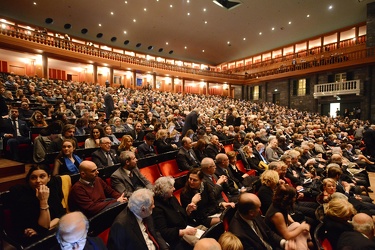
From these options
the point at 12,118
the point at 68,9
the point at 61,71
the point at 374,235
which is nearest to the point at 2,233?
the point at 374,235

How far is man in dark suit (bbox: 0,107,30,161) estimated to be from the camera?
335cm

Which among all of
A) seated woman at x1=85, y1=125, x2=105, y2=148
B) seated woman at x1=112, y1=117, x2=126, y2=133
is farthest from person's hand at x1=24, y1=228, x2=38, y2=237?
seated woman at x1=112, y1=117, x2=126, y2=133

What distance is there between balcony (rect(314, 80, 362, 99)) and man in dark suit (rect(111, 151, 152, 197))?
14997 millimetres

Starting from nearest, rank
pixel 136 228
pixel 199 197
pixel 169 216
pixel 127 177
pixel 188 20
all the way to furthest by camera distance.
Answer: pixel 136 228 → pixel 169 216 → pixel 199 197 → pixel 127 177 → pixel 188 20

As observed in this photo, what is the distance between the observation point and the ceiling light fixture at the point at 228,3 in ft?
46.4

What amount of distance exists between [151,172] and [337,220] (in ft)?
6.94

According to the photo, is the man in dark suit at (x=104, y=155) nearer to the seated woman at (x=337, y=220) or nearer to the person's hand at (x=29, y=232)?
the person's hand at (x=29, y=232)

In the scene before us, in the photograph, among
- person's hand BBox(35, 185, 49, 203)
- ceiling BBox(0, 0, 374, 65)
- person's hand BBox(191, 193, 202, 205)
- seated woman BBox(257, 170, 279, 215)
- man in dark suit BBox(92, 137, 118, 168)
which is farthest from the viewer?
ceiling BBox(0, 0, 374, 65)

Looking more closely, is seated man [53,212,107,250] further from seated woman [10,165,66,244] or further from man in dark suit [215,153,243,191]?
man in dark suit [215,153,243,191]

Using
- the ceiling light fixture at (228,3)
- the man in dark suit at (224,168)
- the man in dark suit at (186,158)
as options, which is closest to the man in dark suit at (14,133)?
the man in dark suit at (186,158)

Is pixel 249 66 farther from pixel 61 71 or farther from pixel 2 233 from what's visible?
pixel 2 233

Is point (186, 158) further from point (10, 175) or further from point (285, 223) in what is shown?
point (10, 175)

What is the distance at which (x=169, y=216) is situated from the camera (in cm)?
187

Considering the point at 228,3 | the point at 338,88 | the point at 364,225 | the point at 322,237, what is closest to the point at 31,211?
the point at 322,237
